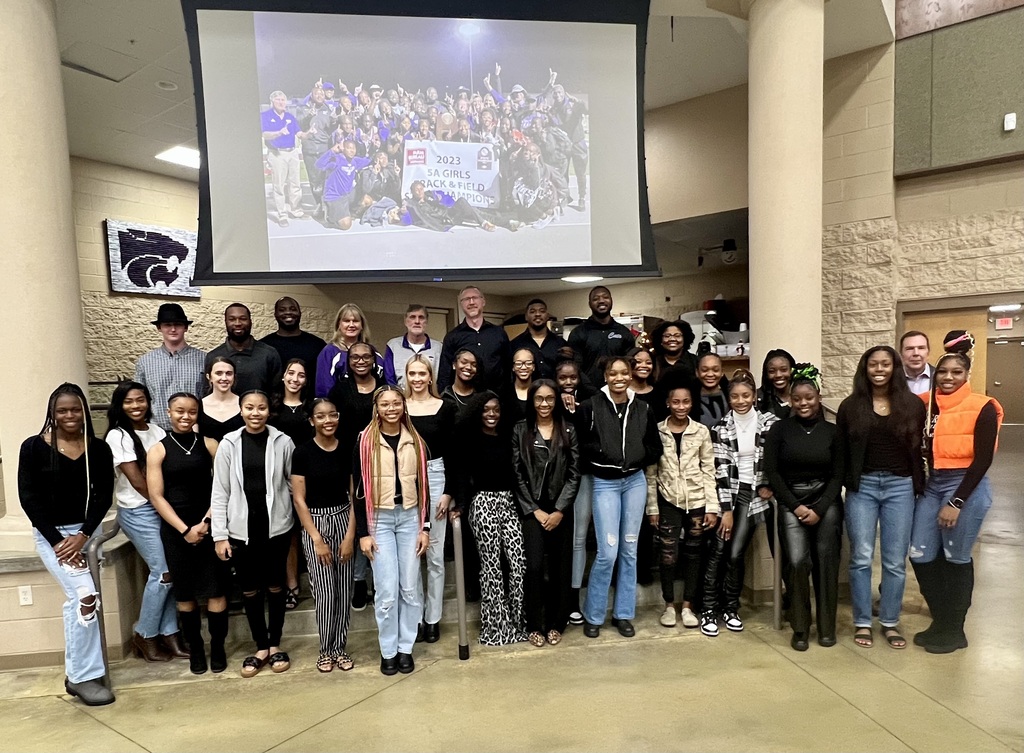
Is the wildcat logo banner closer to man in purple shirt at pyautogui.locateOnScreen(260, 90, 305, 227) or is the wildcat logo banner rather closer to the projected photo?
man in purple shirt at pyautogui.locateOnScreen(260, 90, 305, 227)

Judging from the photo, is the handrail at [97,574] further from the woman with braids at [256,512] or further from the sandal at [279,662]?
the sandal at [279,662]

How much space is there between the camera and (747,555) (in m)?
3.94

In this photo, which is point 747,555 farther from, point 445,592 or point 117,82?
point 117,82

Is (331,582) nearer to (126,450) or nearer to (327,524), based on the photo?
(327,524)

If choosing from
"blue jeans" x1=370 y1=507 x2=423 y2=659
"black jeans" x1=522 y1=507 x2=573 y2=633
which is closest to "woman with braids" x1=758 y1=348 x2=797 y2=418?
"black jeans" x1=522 y1=507 x2=573 y2=633

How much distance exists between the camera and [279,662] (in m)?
3.13

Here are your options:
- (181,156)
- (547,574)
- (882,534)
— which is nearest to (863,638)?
(882,534)

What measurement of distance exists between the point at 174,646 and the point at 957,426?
444 centimetres

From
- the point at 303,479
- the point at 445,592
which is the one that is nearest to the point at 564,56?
the point at 303,479

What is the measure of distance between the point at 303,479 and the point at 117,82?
467 centimetres

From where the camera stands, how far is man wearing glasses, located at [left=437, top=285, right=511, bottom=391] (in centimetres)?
401

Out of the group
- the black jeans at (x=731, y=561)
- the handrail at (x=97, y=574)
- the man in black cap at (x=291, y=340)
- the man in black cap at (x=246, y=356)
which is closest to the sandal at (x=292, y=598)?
the handrail at (x=97, y=574)

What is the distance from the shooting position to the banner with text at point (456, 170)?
4.27 m

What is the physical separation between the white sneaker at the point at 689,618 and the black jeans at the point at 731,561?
Result: 0.09m
